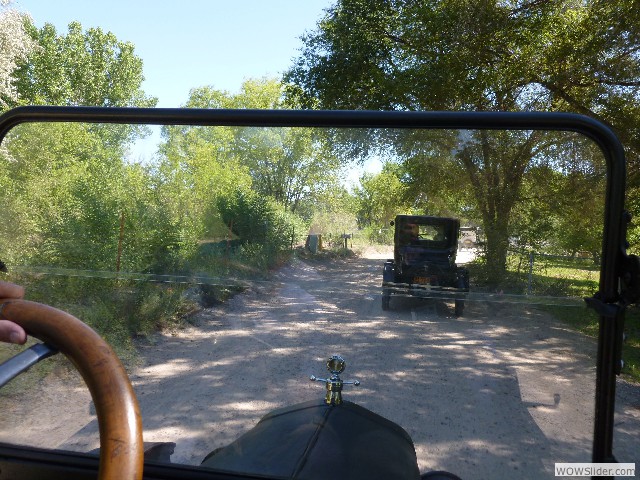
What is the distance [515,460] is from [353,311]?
51cm

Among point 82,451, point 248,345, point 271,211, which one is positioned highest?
point 271,211

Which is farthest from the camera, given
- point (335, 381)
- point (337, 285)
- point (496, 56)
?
point (496, 56)

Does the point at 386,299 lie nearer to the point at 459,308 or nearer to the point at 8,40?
the point at 459,308

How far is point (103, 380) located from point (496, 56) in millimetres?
11498

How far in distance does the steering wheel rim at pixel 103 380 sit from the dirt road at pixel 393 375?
583 millimetres

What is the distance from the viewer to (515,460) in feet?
4.27

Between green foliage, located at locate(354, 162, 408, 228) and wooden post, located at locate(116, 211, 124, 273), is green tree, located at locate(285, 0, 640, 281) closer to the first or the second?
green foliage, located at locate(354, 162, 408, 228)

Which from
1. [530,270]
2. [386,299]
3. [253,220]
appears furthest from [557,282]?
[253,220]

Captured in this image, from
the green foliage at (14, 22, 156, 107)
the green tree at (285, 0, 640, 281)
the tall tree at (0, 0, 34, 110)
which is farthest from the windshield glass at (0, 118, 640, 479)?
the green foliage at (14, 22, 156, 107)

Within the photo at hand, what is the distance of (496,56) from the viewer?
36.3 feet

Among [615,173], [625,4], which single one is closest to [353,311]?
[615,173]

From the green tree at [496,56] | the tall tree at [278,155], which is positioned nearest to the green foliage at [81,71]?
the green tree at [496,56]

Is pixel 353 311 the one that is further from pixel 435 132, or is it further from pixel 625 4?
pixel 625 4

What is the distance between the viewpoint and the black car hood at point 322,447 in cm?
130
